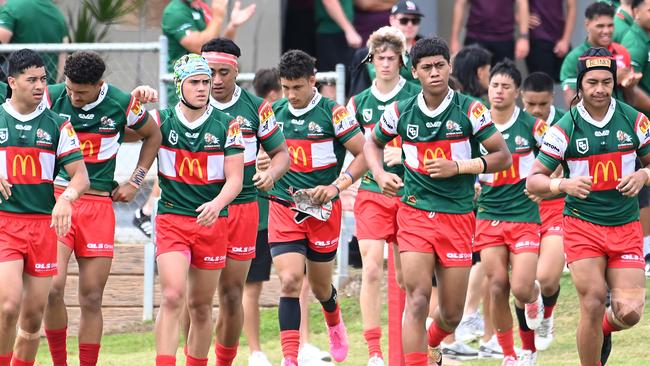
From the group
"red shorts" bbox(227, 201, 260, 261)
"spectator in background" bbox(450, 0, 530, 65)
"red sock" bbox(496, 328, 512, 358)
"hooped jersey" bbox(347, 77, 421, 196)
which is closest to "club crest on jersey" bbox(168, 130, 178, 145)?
"red shorts" bbox(227, 201, 260, 261)

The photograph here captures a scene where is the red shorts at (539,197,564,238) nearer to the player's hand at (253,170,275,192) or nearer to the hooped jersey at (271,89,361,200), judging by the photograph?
the hooped jersey at (271,89,361,200)

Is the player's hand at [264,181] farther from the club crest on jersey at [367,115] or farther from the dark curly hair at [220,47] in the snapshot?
the club crest on jersey at [367,115]

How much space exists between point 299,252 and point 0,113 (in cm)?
264

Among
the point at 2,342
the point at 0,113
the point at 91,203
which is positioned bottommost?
the point at 2,342

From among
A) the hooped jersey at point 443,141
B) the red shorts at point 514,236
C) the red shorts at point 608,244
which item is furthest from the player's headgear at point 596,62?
the red shorts at point 514,236

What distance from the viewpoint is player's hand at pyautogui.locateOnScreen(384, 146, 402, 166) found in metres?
11.4

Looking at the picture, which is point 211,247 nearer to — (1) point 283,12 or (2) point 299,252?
(2) point 299,252

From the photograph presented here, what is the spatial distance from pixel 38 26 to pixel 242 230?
14.4 feet

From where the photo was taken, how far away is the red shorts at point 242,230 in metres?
10.9

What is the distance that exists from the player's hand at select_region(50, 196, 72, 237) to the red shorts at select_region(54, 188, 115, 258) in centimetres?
81

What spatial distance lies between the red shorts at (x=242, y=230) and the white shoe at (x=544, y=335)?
3056 mm

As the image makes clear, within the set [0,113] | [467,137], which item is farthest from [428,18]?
[0,113]

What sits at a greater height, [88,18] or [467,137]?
[88,18]

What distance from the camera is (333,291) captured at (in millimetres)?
11969
